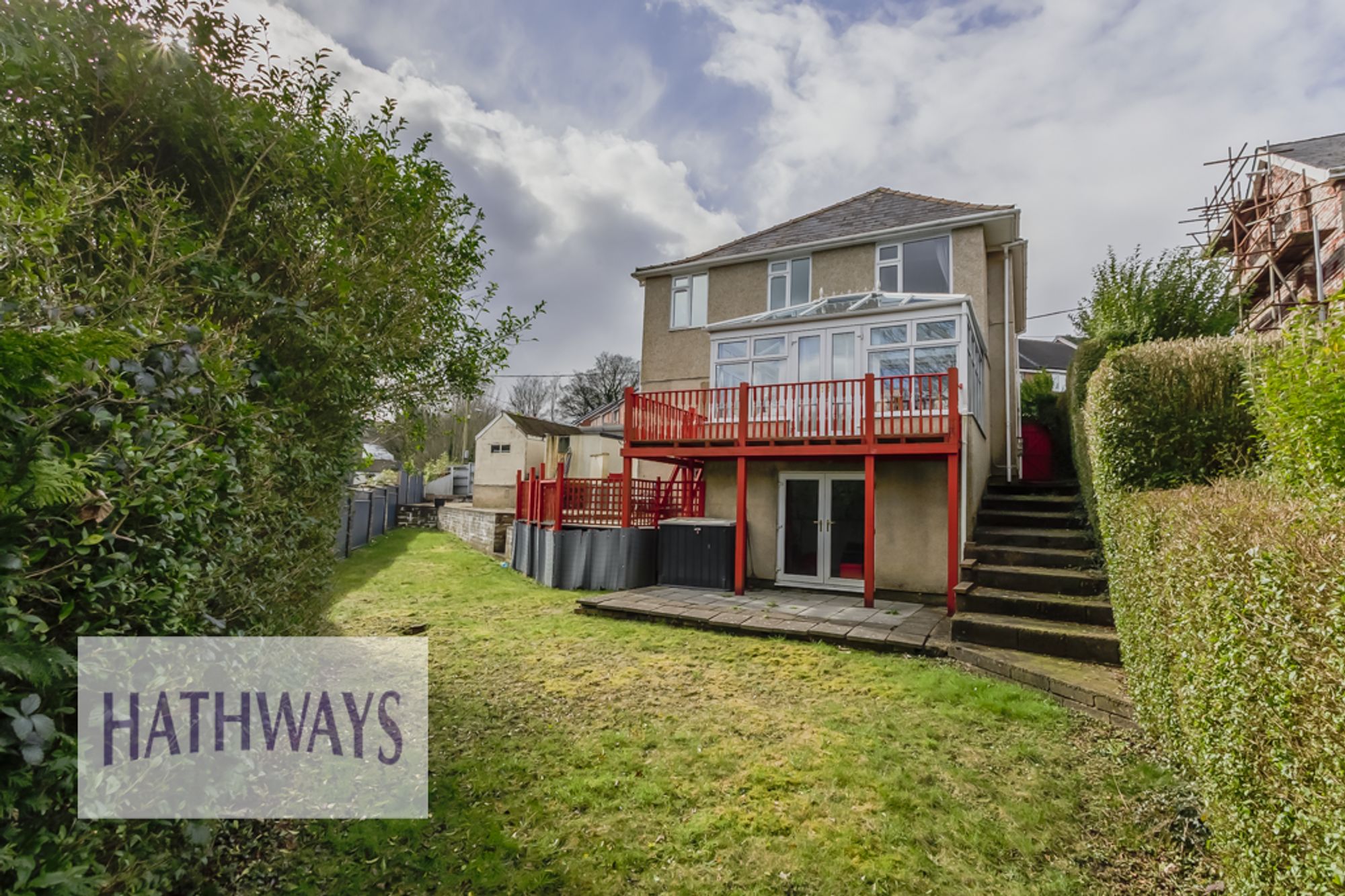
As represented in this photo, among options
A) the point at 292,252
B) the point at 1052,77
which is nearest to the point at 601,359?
the point at 1052,77

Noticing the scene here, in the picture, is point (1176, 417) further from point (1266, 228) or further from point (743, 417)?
point (1266, 228)

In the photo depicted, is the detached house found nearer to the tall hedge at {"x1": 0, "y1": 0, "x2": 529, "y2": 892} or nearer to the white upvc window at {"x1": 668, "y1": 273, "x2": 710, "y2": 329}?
the white upvc window at {"x1": 668, "y1": 273, "x2": 710, "y2": 329}

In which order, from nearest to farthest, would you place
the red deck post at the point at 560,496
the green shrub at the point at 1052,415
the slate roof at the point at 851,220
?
1. the red deck post at the point at 560,496
2. the slate roof at the point at 851,220
3. the green shrub at the point at 1052,415

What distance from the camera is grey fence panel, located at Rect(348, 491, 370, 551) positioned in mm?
13427

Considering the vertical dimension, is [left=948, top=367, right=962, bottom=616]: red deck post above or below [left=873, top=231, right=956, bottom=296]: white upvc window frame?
below

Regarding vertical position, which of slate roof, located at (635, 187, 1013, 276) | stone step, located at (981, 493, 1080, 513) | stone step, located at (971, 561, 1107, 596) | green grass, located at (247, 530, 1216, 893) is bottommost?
green grass, located at (247, 530, 1216, 893)

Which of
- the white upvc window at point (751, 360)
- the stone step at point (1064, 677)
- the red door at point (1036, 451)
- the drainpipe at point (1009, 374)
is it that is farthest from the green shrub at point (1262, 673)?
the red door at point (1036, 451)

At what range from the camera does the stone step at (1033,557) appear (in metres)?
6.68

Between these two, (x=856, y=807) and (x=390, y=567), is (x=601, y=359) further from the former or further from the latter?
(x=856, y=807)

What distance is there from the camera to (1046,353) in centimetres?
3027

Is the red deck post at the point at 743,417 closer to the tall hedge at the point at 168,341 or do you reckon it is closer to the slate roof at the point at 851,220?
the slate roof at the point at 851,220

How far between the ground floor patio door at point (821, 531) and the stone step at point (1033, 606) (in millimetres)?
2696

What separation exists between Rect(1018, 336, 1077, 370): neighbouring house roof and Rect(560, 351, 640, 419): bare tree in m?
23.7

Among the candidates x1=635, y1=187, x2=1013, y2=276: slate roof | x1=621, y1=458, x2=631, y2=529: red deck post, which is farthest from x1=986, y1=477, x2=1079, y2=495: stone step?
x1=621, y1=458, x2=631, y2=529: red deck post
